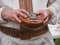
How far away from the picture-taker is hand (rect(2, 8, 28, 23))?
0.74 m

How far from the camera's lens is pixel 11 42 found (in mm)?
833

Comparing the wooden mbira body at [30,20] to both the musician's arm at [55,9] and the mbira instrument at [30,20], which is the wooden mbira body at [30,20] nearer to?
the mbira instrument at [30,20]

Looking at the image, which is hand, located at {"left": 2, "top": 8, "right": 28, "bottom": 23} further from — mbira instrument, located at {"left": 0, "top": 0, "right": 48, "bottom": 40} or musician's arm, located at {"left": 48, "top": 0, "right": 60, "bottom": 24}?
musician's arm, located at {"left": 48, "top": 0, "right": 60, "bottom": 24}

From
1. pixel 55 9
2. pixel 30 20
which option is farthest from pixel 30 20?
pixel 55 9

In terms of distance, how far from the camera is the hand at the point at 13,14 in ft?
2.42

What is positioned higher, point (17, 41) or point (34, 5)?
point (34, 5)

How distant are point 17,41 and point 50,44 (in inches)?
7.6

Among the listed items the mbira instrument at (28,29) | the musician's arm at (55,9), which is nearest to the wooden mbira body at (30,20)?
the mbira instrument at (28,29)

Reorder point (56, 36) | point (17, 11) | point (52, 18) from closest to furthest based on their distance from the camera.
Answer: point (17, 11), point (52, 18), point (56, 36)

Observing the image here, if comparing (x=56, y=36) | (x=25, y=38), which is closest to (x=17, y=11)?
(x=25, y=38)

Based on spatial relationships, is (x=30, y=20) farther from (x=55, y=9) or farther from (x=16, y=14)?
(x=55, y=9)

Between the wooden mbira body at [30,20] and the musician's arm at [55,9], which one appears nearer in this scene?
the wooden mbira body at [30,20]

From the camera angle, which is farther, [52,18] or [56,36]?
[56,36]

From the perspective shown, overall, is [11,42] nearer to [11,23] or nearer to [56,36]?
[11,23]
